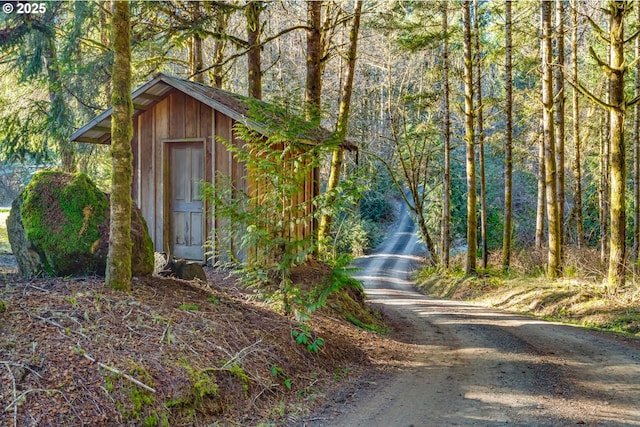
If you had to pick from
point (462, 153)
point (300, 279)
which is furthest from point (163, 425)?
point (462, 153)

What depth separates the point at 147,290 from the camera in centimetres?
612

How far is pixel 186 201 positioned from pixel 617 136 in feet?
30.2

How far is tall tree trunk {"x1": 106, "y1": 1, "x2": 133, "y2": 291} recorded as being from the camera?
18.6ft

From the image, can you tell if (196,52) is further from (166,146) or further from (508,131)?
(508,131)

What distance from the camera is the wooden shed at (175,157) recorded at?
10789 millimetres

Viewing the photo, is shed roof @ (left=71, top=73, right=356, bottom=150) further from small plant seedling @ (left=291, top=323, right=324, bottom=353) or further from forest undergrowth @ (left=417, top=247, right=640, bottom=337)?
forest undergrowth @ (left=417, top=247, right=640, bottom=337)

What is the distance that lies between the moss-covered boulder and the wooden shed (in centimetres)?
423

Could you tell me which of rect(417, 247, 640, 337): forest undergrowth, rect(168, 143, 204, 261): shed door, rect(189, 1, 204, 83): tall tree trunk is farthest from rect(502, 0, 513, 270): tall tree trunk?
rect(168, 143, 204, 261): shed door

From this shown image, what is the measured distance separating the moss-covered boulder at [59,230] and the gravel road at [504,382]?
11.0 feet

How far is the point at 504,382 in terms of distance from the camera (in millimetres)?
6199

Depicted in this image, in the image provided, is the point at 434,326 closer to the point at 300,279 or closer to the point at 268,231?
the point at 300,279

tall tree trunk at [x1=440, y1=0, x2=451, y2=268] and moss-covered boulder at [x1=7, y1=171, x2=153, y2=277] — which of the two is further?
tall tree trunk at [x1=440, y1=0, x2=451, y2=268]

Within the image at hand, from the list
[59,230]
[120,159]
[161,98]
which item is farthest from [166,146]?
[120,159]

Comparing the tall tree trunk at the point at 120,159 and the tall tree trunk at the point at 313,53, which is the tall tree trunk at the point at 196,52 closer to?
the tall tree trunk at the point at 313,53
